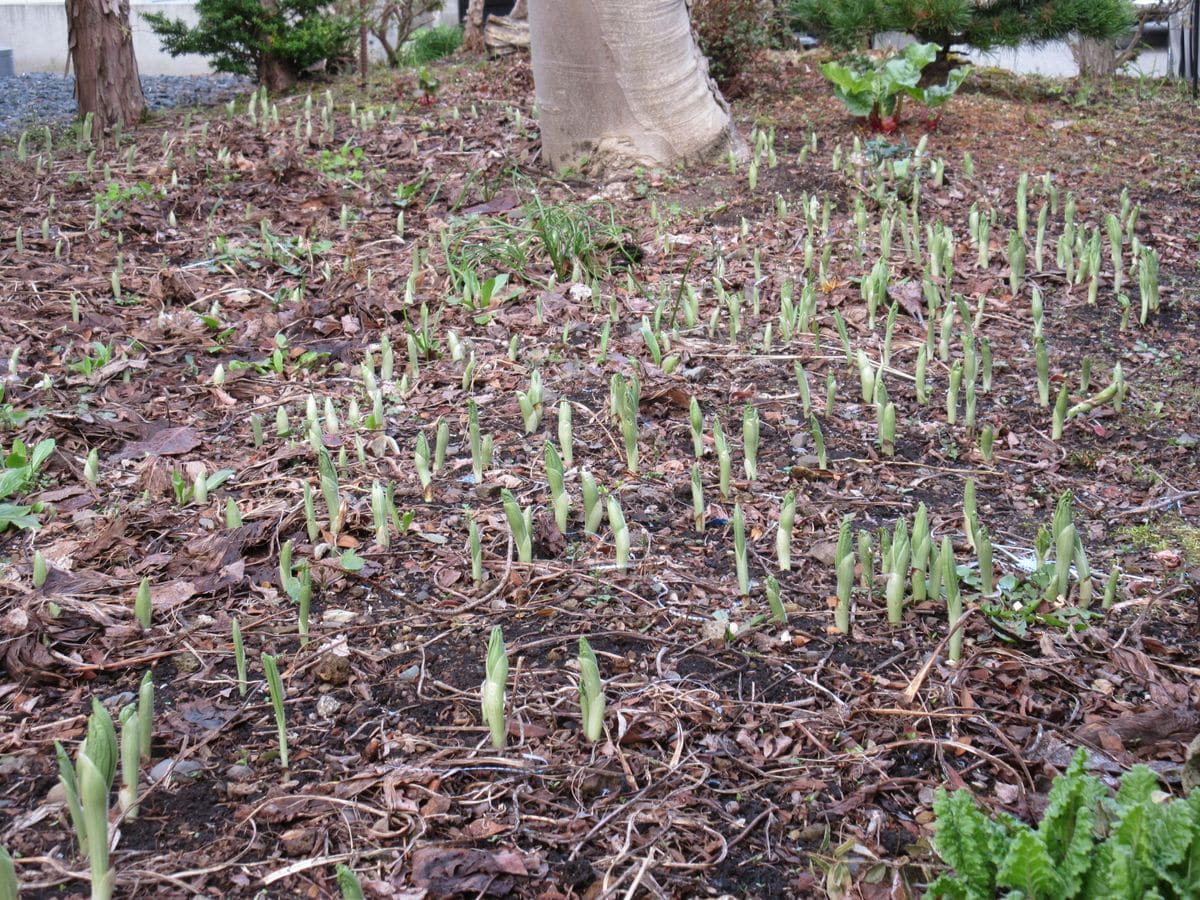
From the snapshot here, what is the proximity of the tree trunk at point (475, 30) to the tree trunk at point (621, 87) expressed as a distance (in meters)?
4.17

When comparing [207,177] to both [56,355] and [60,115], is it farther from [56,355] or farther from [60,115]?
[60,115]

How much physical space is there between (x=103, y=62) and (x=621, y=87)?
158 inches

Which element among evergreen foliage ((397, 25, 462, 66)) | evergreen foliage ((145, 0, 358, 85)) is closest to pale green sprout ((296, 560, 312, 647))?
evergreen foliage ((145, 0, 358, 85))

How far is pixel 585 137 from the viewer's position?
20.2 ft

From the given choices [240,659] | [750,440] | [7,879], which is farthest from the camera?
[750,440]

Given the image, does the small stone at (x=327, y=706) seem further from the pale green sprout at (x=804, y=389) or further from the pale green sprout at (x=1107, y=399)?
the pale green sprout at (x=1107, y=399)

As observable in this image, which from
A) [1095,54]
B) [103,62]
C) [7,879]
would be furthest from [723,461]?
[1095,54]

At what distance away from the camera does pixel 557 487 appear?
2832mm

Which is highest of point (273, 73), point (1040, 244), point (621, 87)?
point (273, 73)

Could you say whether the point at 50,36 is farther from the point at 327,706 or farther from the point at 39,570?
the point at 327,706

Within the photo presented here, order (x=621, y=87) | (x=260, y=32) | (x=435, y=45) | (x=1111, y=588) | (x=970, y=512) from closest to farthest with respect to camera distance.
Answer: (x=1111, y=588) < (x=970, y=512) < (x=621, y=87) < (x=260, y=32) < (x=435, y=45)

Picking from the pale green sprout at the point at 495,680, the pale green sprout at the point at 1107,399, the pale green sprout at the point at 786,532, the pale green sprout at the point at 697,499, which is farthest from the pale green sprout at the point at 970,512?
the pale green sprout at the point at 495,680

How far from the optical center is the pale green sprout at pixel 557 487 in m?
2.82

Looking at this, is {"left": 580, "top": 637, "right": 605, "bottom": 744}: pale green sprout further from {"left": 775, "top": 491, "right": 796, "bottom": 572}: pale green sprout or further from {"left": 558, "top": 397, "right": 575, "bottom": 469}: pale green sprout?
{"left": 558, "top": 397, "right": 575, "bottom": 469}: pale green sprout
